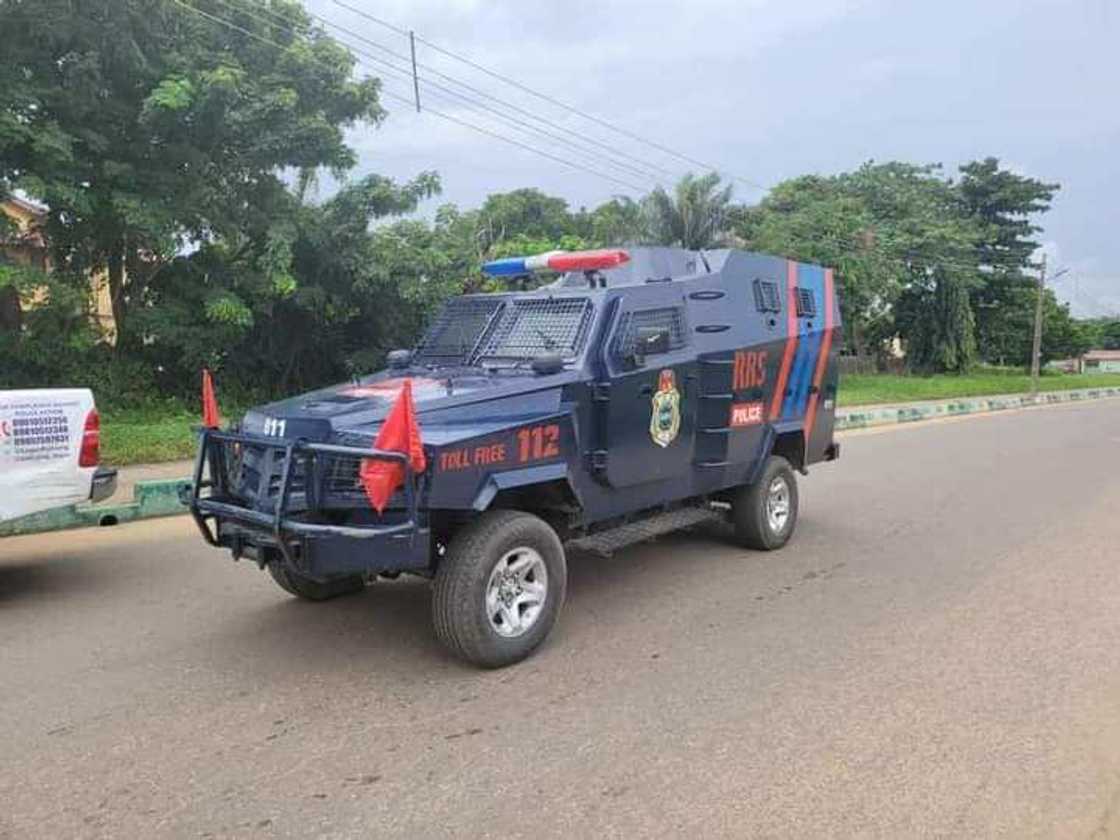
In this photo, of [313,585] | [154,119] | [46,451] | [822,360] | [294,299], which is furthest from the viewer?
[294,299]

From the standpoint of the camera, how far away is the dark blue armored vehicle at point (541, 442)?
4613 millimetres

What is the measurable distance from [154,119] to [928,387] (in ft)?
102

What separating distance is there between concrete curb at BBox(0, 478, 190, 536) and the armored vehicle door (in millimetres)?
4186

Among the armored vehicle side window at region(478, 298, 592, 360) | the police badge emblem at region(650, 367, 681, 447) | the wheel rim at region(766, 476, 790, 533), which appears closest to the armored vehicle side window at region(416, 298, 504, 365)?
the armored vehicle side window at region(478, 298, 592, 360)

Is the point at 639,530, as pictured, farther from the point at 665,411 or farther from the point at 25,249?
the point at 25,249

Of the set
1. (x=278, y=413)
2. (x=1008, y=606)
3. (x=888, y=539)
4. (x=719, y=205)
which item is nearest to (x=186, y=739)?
(x=278, y=413)

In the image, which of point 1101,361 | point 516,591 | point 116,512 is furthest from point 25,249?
point 1101,361

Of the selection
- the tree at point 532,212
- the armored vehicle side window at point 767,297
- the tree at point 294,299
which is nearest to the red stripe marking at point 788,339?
the armored vehicle side window at point 767,297

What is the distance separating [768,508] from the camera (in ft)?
24.8

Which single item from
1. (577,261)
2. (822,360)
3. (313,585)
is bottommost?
(313,585)

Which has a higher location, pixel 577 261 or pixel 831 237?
pixel 831 237

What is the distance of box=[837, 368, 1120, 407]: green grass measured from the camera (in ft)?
102

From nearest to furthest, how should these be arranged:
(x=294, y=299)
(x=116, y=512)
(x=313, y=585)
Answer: (x=313, y=585)
(x=116, y=512)
(x=294, y=299)

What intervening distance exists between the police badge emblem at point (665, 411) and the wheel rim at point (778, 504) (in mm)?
1669
